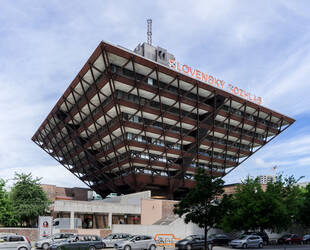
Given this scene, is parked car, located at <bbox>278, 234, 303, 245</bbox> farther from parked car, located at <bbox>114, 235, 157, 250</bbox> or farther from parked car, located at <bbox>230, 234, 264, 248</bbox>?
parked car, located at <bbox>114, 235, 157, 250</bbox>

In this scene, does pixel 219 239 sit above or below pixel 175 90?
below

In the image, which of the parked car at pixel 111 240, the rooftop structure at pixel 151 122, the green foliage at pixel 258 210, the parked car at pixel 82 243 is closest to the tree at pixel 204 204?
the parked car at pixel 82 243

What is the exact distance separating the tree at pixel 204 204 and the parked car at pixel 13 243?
14660mm

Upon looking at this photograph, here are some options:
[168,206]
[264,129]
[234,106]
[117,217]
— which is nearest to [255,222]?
[168,206]

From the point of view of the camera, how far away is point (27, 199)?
56094 millimetres

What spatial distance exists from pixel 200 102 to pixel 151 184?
22.4 m

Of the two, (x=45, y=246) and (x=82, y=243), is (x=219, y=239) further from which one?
(x=45, y=246)

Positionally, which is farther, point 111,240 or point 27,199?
point 27,199

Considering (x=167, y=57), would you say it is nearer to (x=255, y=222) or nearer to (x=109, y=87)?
(x=109, y=87)

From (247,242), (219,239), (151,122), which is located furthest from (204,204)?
(151,122)

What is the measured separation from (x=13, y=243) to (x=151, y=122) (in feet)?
122

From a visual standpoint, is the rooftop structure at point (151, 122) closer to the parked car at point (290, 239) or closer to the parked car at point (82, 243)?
the parked car at point (290, 239)

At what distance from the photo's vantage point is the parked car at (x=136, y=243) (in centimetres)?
3306

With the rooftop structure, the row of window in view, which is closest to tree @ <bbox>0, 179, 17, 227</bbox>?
the rooftop structure
